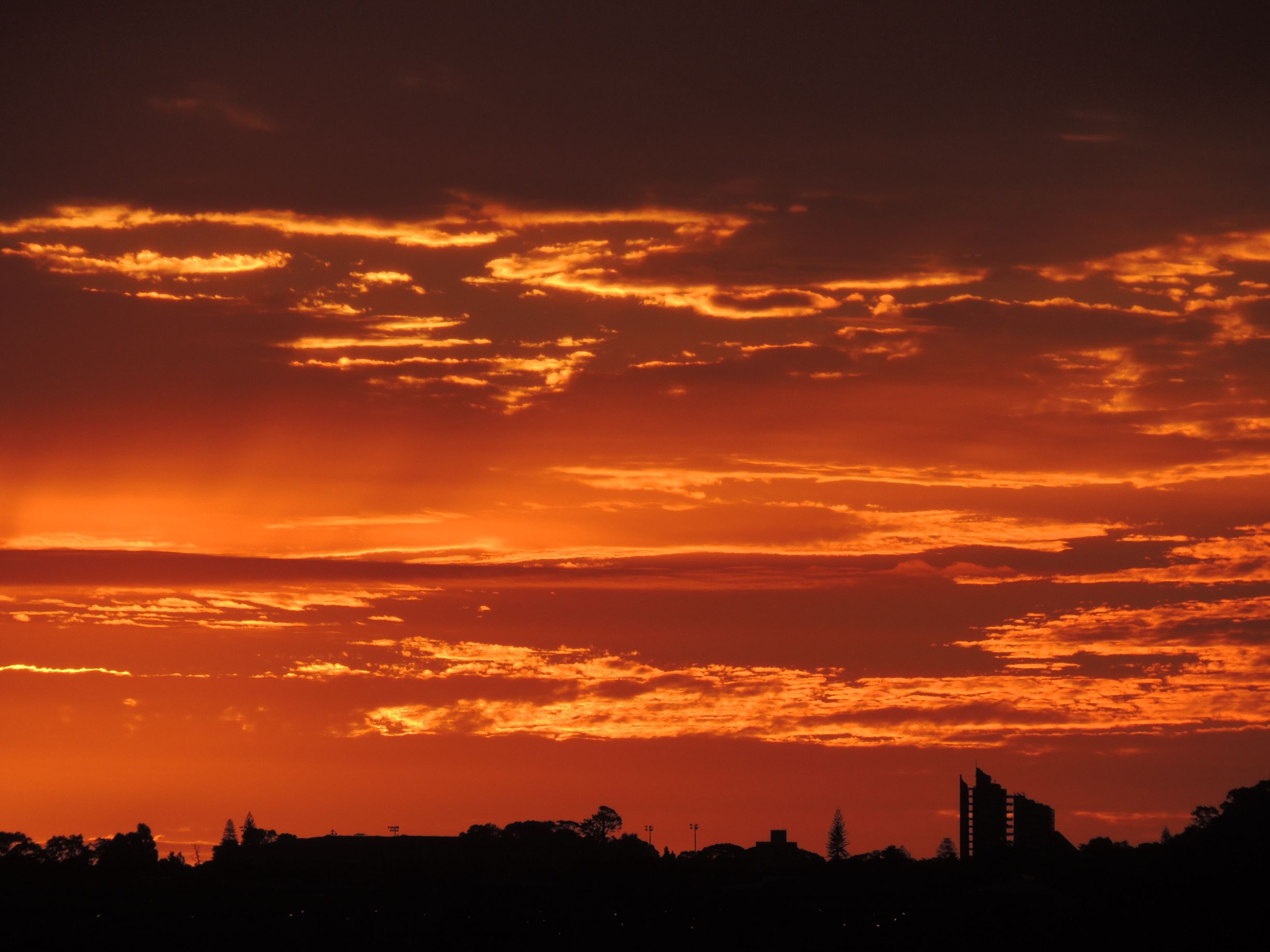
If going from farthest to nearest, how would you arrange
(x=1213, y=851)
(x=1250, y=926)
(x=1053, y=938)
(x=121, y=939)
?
(x=1213, y=851)
(x=121, y=939)
(x=1053, y=938)
(x=1250, y=926)

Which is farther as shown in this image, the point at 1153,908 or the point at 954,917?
the point at 954,917

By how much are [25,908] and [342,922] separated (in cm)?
3499

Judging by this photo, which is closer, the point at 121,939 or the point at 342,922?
the point at 121,939

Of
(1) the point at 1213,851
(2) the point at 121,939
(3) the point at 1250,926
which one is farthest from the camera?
(1) the point at 1213,851

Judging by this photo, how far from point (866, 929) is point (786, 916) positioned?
1238cm

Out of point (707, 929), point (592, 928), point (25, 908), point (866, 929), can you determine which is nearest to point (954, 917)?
point (866, 929)

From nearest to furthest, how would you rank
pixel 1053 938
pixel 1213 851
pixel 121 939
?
pixel 1053 938 → pixel 121 939 → pixel 1213 851

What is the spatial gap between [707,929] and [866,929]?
1761cm

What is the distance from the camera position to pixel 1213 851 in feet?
607

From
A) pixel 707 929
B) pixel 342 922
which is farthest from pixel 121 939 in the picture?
pixel 707 929

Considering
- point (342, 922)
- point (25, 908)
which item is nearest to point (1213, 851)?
point (342, 922)

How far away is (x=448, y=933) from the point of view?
582 feet

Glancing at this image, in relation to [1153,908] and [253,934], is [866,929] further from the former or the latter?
[253,934]

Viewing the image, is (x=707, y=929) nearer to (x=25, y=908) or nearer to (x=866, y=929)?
(x=866, y=929)
